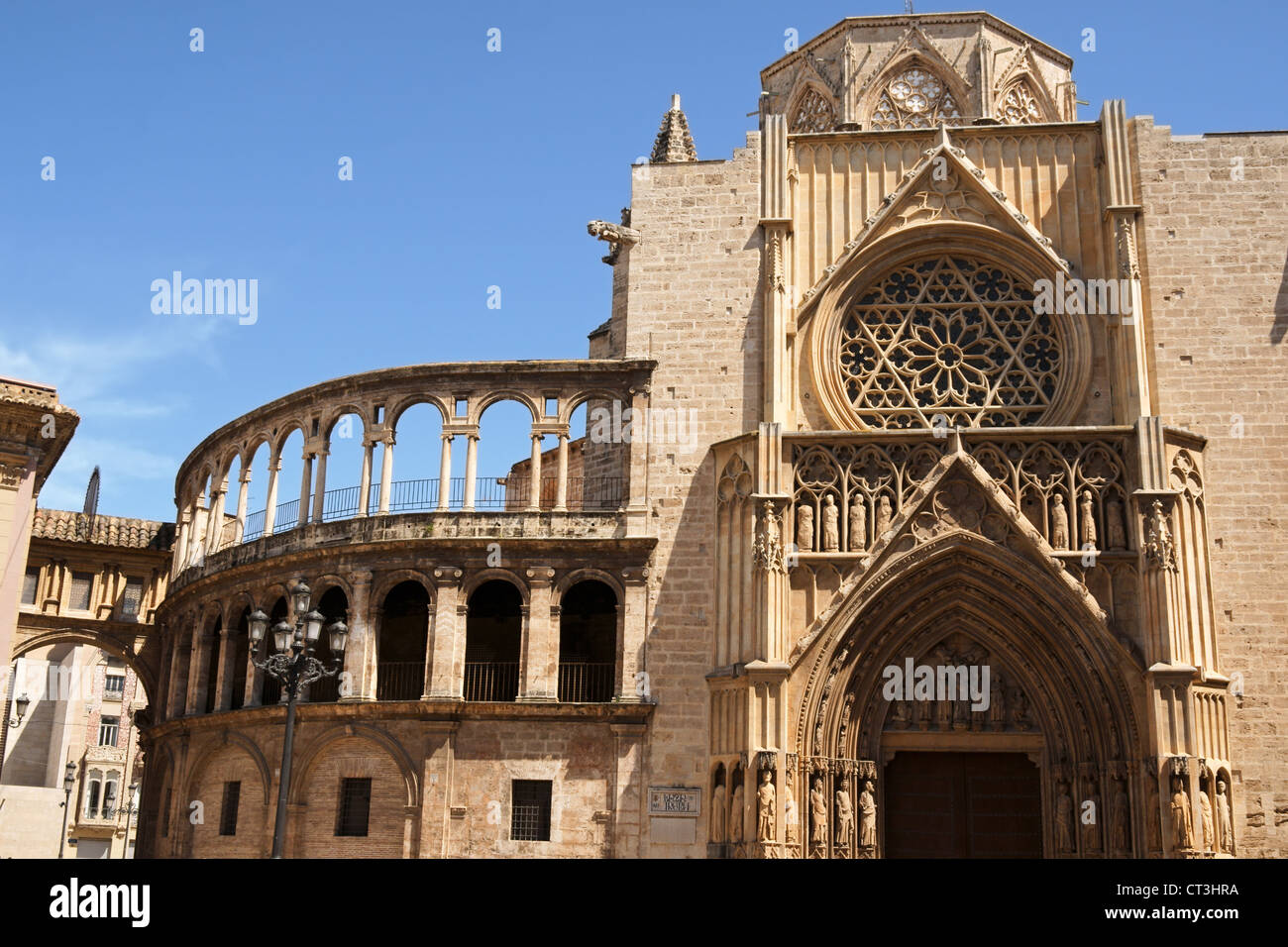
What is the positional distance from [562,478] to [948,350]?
293 inches

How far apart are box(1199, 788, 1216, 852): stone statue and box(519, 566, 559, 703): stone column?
10493mm

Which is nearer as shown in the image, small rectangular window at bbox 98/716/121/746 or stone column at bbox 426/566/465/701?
stone column at bbox 426/566/465/701

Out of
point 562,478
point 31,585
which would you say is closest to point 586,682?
point 562,478

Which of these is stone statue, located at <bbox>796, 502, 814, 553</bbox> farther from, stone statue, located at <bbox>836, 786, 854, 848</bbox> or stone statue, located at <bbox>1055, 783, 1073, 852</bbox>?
stone statue, located at <bbox>1055, 783, 1073, 852</bbox>

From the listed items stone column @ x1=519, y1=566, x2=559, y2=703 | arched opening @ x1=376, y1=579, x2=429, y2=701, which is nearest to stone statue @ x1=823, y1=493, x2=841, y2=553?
stone column @ x1=519, y1=566, x2=559, y2=703

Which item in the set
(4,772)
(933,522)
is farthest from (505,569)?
(4,772)

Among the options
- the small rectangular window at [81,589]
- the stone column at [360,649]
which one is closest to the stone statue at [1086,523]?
the stone column at [360,649]

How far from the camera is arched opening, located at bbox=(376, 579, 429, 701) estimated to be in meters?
27.2

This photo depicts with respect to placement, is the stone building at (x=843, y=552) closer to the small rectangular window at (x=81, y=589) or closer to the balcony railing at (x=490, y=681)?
the balcony railing at (x=490, y=681)

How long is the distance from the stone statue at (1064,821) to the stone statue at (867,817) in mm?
2855

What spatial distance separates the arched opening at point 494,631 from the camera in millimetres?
26578

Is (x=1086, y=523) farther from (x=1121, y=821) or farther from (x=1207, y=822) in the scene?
(x=1207, y=822)
